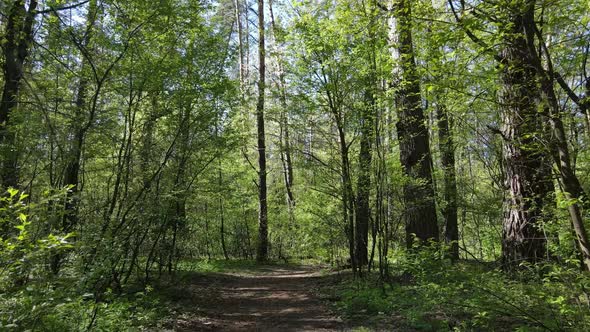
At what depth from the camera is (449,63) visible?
406cm

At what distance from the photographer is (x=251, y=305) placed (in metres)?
8.12

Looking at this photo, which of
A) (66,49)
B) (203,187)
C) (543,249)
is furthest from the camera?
(203,187)

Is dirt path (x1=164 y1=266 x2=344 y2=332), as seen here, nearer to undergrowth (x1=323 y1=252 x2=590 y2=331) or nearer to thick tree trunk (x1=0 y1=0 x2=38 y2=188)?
undergrowth (x1=323 y1=252 x2=590 y2=331)

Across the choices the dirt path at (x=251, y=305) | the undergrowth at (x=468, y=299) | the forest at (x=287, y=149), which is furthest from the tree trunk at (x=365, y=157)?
the dirt path at (x=251, y=305)

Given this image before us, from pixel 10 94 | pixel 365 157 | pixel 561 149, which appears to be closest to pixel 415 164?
pixel 365 157

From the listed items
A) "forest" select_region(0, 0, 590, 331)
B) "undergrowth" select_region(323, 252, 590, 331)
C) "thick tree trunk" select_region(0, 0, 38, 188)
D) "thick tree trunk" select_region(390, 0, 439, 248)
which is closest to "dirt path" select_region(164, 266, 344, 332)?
"forest" select_region(0, 0, 590, 331)

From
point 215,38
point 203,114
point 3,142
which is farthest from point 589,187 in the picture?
point 3,142

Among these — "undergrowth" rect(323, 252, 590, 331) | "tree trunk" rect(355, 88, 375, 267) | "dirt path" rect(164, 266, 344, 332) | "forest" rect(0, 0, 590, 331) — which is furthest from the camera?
"tree trunk" rect(355, 88, 375, 267)

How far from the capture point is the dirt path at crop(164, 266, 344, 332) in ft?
20.9

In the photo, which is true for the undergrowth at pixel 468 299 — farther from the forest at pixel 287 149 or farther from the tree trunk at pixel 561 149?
the tree trunk at pixel 561 149

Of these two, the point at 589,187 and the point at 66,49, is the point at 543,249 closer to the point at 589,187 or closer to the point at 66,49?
the point at 589,187

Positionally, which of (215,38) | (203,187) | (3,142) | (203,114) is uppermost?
(215,38)

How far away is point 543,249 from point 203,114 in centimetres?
717

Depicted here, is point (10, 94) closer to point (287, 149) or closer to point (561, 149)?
point (287, 149)
